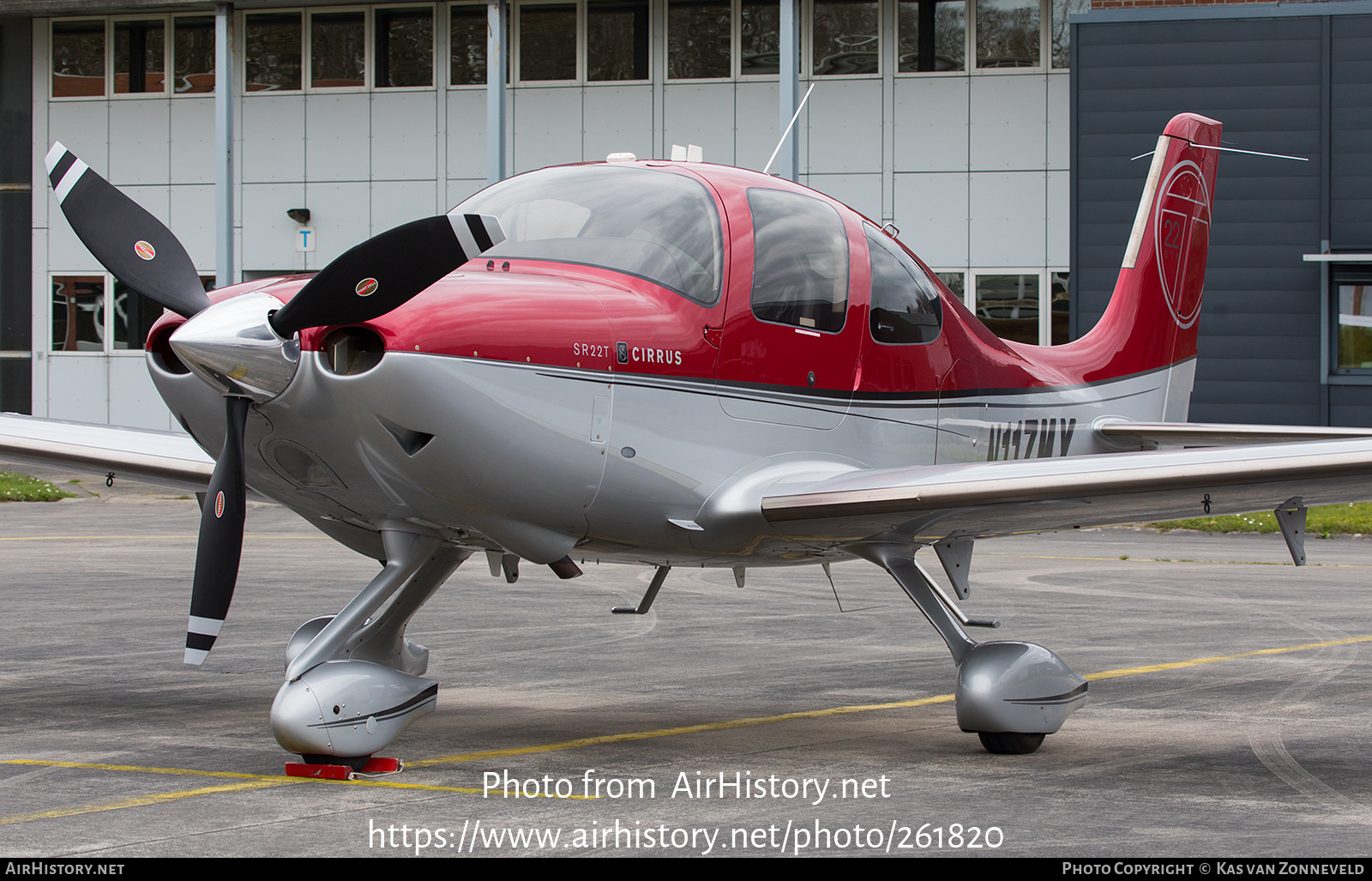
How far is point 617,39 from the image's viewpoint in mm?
26688

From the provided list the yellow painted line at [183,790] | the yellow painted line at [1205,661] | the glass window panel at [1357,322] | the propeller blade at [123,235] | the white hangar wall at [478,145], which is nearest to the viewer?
the yellow painted line at [183,790]

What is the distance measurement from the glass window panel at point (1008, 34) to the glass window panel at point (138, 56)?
1555 cm

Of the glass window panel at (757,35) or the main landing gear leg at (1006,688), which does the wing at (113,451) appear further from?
the glass window panel at (757,35)

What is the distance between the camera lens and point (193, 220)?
2781cm

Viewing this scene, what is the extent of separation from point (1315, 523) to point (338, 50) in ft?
62.1

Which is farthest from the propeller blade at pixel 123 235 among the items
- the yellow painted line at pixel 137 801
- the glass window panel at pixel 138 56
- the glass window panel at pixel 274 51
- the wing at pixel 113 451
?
the glass window panel at pixel 138 56

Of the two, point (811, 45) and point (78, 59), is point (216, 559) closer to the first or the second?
point (811, 45)

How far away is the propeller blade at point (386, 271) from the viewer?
17.0 ft

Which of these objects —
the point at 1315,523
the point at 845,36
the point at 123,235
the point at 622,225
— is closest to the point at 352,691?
the point at 123,235

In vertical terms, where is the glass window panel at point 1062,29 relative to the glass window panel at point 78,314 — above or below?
above

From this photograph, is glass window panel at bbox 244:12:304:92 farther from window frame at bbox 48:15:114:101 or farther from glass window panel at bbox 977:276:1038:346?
glass window panel at bbox 977:276:1038:346

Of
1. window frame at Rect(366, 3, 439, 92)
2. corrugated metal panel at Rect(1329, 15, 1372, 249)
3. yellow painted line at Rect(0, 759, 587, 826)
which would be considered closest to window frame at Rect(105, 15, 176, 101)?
window frame at Rect(366, 3, 439, 92)

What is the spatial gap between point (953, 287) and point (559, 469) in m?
20.5
